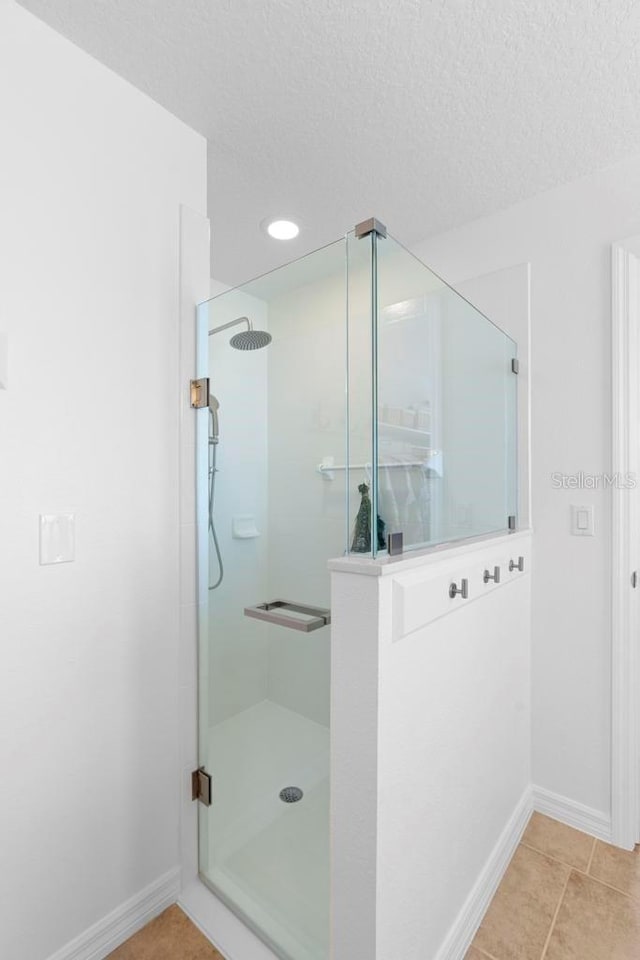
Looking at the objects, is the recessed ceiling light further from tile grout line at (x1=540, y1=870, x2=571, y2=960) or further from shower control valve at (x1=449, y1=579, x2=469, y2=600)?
tile grout line at (x1=540, y1=870, x2=571, y2=960)

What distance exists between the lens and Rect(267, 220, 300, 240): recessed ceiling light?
2.03 m

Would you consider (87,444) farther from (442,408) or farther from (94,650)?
(442,408)

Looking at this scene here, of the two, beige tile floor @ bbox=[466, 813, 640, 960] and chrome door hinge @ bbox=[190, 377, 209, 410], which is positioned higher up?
chrome door hinge @ bbox=[190, 377, 209, 410]

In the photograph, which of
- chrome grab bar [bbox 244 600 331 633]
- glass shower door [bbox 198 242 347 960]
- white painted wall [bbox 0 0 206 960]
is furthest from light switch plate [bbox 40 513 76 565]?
chrome grab bar [bbox 244 600 331 633]

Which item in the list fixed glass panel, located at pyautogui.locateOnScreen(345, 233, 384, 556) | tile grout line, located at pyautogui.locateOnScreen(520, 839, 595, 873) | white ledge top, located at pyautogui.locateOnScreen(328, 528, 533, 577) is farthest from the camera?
tile grout line, located at pyautogui.locateOnScreen(520, 839, 595, 873)

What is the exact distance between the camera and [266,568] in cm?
155

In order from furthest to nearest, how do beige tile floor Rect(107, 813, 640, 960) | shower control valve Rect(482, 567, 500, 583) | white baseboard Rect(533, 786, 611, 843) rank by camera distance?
white baseboard Rect(533, 786, 611, 843), shower control valve Rect(482, 567, 500, 583), beige tile floor Rect(107, 813, 640, 960)

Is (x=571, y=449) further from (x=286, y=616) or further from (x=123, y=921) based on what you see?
(x=123, y=921)

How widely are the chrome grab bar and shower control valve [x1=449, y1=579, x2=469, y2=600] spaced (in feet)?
1.28

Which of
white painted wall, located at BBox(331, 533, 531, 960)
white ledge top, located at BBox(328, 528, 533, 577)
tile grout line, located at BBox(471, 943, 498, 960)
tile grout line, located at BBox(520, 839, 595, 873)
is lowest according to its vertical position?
tile grout line, located at BBox(520, 839, 595, 873)

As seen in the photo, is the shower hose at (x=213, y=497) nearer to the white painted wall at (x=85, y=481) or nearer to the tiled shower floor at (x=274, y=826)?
the white painted wall at (x=85, y=481)

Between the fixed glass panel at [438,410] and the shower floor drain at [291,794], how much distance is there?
3.31 feet

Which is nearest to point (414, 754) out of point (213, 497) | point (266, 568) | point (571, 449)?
point (266, 568)

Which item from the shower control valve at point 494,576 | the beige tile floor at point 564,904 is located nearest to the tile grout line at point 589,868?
the beige tile floor at point 564,904
